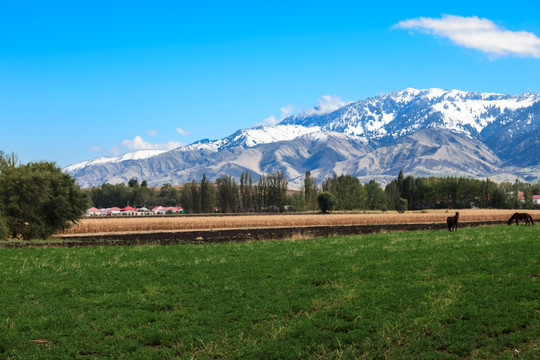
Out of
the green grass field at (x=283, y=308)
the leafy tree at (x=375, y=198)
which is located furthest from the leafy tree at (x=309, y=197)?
the green grass field at (x=283, y=308)

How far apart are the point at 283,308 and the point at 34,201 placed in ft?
141

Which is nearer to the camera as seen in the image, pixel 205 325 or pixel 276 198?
pixel 205 325

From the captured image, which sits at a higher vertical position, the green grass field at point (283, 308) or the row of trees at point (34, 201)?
the row of trees at point (34, 201)

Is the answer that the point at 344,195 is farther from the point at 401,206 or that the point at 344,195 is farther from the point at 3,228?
the point at 3,228

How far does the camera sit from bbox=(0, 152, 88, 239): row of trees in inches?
1987

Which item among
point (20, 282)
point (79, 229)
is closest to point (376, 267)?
point (20, 282)

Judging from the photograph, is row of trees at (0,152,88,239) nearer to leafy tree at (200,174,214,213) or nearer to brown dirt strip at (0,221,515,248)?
brown dirt strip at (0,221,515,248)

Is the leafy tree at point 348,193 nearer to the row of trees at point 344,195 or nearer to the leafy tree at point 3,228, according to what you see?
the row of trees at point 344,195

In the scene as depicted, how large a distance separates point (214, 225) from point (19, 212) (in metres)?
32.2

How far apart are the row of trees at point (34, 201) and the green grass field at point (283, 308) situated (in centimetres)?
2900

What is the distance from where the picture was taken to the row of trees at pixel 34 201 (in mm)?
50469

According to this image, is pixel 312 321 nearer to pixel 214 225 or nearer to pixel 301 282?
pixel 301 282

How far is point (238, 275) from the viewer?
20.6m

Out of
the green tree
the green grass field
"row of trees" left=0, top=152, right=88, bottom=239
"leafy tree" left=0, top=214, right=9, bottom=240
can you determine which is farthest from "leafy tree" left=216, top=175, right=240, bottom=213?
the green grass field
